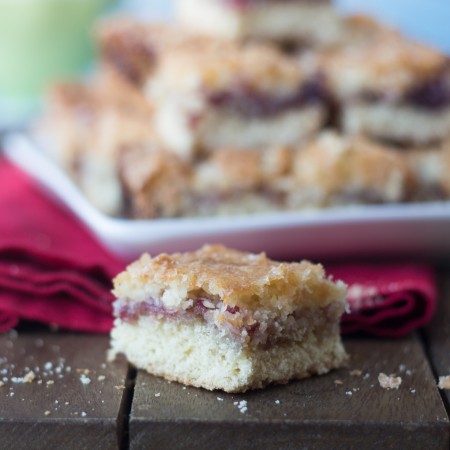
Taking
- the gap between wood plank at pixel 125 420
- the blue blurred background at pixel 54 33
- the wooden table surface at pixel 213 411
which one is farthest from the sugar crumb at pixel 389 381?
the blue blurred background at pixel 54 33

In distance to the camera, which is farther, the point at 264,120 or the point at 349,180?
the point at 264,120

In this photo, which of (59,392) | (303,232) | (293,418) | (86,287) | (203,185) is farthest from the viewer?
(203,185)

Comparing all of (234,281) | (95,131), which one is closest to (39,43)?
(95,131)

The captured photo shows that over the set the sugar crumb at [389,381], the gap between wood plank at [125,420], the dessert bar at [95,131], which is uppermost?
the sugar crumb at [389,381]

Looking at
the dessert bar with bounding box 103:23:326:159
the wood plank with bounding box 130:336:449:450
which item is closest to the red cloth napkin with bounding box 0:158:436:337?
the wood plank with bounding box 130:336:449:450

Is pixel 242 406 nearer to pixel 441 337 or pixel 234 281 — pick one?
pixel 234 281

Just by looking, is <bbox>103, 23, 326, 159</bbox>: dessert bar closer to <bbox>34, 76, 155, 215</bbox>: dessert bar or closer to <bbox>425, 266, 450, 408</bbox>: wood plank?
<bbox>34, 76, 155, 215</bbox>: dessert bar

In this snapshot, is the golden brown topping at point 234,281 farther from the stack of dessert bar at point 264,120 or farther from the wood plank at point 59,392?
the stack of dessert bar at point 264,120
